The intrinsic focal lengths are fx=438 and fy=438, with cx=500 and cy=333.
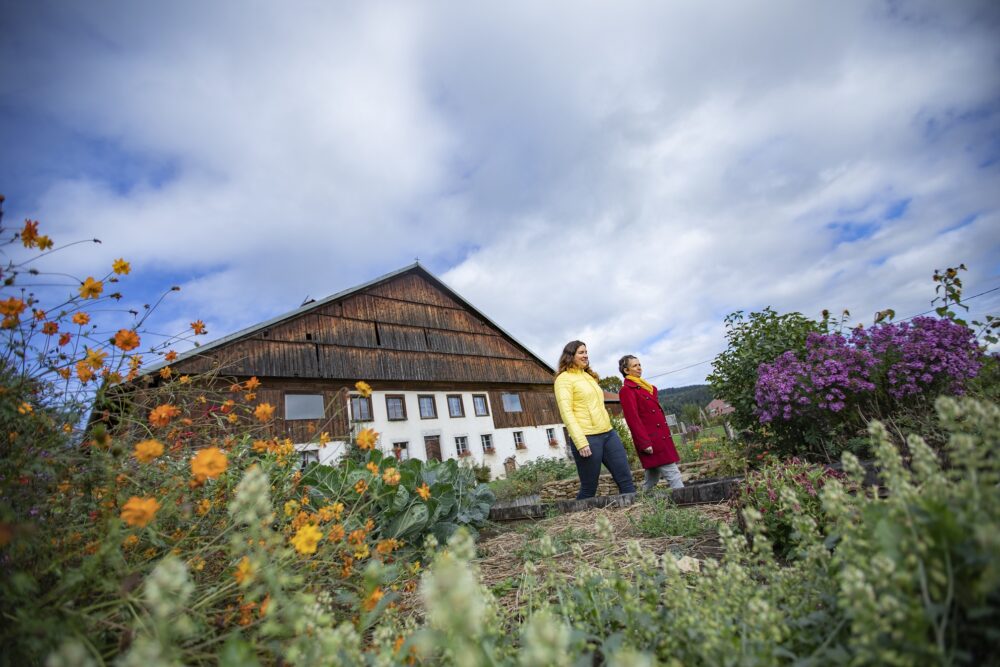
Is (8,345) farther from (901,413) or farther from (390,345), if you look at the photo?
(390,345)

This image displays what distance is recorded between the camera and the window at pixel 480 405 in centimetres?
2270

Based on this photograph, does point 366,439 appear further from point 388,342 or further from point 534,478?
point 388,342

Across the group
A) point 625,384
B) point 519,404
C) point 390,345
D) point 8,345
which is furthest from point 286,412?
point 8,345

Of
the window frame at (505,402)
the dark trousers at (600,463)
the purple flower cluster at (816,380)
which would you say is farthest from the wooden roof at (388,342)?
the purple flower cluster at (816,380)

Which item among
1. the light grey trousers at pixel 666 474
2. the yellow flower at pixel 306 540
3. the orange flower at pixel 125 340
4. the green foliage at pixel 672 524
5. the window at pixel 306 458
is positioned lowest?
the green foliage at pixel 672 524

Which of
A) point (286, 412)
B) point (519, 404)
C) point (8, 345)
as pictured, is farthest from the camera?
point (519, 404)

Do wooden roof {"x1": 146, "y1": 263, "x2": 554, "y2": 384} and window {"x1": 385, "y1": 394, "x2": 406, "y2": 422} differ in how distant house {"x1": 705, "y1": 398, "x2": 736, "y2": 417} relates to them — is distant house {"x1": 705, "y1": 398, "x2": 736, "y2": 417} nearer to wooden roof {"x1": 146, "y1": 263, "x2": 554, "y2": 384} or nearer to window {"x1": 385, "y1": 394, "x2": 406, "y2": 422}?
wooden roof {"x1": 146, "y1": 263, "x2": 554, "y2": 384}

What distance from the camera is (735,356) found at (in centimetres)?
577

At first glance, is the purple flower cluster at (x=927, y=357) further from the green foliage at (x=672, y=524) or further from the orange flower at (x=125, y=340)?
the orange flower at (x=125, y=340)

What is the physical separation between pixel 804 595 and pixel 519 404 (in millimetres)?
23918

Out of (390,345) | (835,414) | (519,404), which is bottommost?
(835,414)

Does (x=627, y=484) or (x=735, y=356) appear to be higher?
(x=735, y=356)

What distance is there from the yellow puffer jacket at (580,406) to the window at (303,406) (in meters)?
14.0

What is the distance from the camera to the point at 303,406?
16.9 metres
